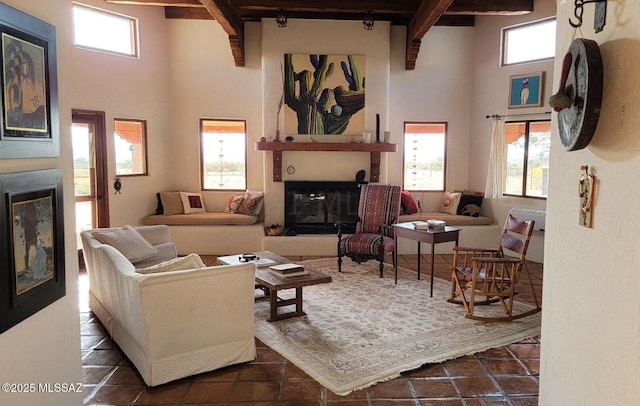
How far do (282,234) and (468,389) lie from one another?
4319mm

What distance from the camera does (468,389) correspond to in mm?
2943

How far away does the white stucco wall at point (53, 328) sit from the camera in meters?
1.75

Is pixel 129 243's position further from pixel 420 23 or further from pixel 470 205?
pixel 470 205

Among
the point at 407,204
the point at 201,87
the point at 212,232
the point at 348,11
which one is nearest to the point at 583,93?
the point at 348,11

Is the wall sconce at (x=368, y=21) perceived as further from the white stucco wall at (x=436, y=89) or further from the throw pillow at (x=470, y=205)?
the throw pillow at (x=470, y=205)

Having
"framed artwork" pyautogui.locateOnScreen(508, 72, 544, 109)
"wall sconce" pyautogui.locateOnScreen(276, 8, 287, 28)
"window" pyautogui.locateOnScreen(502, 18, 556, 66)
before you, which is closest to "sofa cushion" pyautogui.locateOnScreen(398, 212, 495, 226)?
"framed artwork" pyautogui.locateOnScreen(508, 72, 544, 109)

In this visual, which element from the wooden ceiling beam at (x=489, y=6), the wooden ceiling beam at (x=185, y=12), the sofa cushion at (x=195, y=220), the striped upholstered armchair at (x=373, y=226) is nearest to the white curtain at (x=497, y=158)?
the wooden ceiling beam at (x=489, y=6)

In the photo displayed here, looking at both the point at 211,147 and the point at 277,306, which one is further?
the point at 211,147

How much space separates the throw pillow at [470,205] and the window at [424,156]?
512mm

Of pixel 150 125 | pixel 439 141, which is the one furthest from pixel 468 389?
pixel 150 125

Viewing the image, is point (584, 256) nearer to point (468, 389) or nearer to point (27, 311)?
point (468, 389)

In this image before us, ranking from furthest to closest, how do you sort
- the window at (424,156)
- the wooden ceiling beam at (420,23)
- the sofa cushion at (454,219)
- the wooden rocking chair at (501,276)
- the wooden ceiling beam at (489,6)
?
the window at (424,156)
the sofa cushion at (454,219)
the wooden ceiling beam at (489,6)
the wooden ceiling beam at (420,23)
the wooden rocking chair at (501,276)

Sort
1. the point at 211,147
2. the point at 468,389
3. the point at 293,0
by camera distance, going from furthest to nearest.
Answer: the point at 211,147 → the point at 293,0 → the point at 468,389

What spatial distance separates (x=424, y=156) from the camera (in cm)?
773
